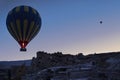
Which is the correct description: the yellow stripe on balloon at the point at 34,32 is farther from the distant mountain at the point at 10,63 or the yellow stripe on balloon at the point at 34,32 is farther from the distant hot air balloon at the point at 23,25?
the distant mountain at the point at 10,63

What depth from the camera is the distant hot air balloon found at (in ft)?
116

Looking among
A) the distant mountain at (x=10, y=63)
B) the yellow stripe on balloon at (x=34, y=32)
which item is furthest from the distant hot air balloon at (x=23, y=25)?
the distant mountain at (x=10, y=63)

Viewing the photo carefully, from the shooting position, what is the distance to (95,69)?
83.5 ft

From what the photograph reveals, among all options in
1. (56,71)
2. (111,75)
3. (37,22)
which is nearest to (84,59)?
(37,22)

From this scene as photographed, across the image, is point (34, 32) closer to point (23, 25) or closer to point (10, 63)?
point (23, 25)

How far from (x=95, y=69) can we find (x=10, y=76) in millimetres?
25884

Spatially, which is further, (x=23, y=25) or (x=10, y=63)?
(x=10, y=63)

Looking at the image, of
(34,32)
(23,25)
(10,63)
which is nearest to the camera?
(23,25)

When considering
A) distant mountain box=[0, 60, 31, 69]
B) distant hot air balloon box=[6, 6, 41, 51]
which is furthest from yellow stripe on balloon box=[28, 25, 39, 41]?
distant mountain box=[0, 60, 31, 69]

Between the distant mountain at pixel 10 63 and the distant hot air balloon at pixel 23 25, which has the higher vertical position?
the distant hot air balloon at pixel 23 25

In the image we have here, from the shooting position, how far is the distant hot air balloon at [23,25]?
35.5m

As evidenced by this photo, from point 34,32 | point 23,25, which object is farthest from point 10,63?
point 23,25

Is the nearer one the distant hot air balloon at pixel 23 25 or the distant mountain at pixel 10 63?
the distant hot air balloon at pixel 23 25

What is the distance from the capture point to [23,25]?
35656 millimetres
